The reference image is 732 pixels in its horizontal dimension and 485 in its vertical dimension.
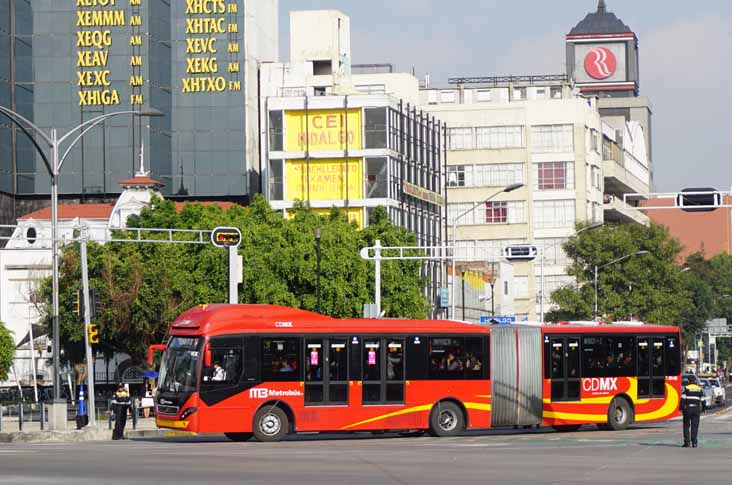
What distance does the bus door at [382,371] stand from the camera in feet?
127

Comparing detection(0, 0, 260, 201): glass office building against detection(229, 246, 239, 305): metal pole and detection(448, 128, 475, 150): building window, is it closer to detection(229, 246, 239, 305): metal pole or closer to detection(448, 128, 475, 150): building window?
detection(448, 128, 475, 150): building window

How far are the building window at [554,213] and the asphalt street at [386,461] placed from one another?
3585 inches

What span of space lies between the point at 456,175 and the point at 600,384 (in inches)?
3565

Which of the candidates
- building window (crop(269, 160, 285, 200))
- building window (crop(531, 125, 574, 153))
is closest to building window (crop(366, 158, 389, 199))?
building window (crop(269, 160, 285, 200))

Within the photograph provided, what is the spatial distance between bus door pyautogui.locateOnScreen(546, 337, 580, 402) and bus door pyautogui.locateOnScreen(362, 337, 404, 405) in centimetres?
446

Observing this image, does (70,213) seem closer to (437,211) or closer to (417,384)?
(437,211)

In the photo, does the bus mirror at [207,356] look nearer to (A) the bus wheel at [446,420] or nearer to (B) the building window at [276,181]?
(A) the bus wheel at [446,420]

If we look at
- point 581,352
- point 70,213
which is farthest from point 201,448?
point 70,213

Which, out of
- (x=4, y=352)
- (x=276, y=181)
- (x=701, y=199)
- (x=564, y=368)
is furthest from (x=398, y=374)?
(x=276, y=181)

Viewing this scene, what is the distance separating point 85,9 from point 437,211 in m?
29.5

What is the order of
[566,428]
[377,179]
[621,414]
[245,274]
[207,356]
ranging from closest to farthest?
[207,356]
[621,414]
[566,428]
[245,274]
[377,179]

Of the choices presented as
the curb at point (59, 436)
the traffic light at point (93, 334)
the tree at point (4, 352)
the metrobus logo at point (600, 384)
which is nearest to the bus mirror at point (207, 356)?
the curb at point (59, 436)

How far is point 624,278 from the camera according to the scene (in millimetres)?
99188

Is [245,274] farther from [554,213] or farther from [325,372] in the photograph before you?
[554,213]
